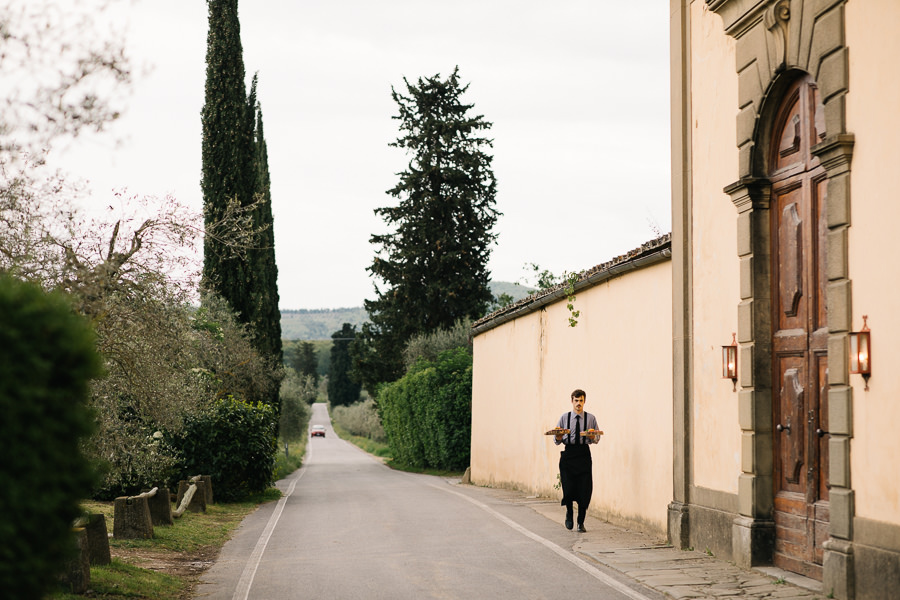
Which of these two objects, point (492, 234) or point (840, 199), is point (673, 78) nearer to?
point (840, 199)

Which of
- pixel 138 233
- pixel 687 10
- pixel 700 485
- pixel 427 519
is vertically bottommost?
pixel 427 519

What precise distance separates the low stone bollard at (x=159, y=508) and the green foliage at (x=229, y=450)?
5.31 metres

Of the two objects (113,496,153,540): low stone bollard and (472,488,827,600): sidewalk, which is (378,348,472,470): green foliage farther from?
(113,496,153,540): low stone bollard

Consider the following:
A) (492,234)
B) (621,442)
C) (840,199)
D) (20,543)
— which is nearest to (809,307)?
(840,199)

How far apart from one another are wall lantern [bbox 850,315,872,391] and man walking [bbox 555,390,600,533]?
16.5ft

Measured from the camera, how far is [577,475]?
39.2 feet

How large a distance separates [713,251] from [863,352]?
3.32m

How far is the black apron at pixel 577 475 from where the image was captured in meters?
11.9

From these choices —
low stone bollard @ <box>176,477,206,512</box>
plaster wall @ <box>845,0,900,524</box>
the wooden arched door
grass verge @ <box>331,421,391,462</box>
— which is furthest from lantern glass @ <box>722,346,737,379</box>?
grass verge @ <box>331,421,391,462</box>

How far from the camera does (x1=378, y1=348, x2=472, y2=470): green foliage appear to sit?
30656mm

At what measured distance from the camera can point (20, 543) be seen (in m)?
3.67

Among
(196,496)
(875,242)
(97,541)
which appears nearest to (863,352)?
(875,242)

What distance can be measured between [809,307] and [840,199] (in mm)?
1218

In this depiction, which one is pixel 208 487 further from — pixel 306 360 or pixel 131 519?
pixel 306 360
